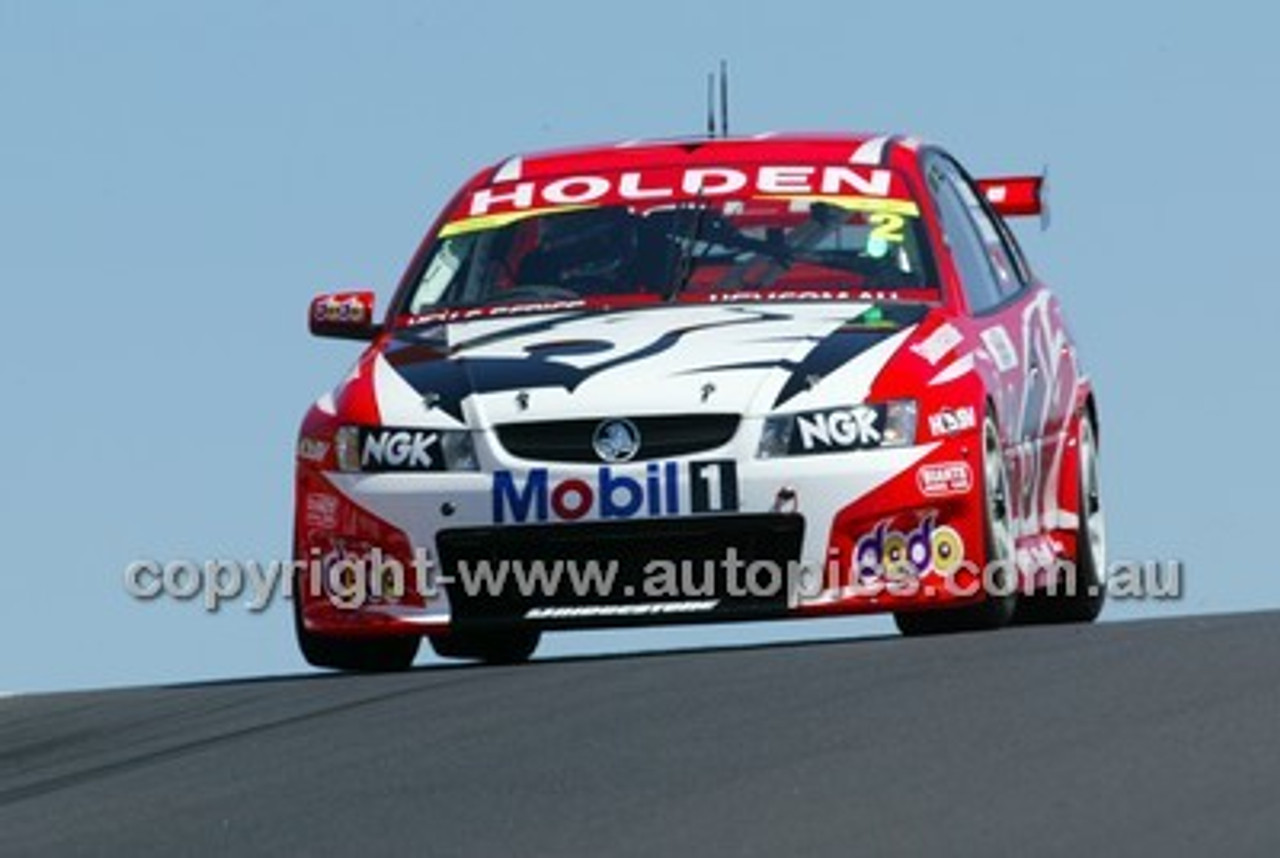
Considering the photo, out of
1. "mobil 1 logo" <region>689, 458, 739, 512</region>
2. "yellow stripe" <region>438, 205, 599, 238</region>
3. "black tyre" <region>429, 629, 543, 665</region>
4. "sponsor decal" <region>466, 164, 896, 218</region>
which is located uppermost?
"sponsor decal" <region>466, 164, 896, 218</region>

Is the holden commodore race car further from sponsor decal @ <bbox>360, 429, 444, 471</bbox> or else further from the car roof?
the car roof

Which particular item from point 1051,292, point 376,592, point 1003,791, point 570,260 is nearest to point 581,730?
point 1003,791

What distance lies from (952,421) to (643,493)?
0.91 meters

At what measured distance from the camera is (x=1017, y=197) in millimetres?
14977

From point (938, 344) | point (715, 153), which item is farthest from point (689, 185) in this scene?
point (938, 344)

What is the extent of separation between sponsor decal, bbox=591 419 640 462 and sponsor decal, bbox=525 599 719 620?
412mm

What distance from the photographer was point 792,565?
11711 mm

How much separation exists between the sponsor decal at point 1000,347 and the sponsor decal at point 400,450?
1.78m

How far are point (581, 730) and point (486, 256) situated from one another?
13.2 feet

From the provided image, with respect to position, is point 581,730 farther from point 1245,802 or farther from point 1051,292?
point 1051,292

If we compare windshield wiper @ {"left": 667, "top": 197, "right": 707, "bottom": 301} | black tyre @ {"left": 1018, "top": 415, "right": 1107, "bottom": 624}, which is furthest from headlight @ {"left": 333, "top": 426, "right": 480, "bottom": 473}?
black tyre @ {"left": 1018, "top": 415, "right": 1107, "bottom": 624}

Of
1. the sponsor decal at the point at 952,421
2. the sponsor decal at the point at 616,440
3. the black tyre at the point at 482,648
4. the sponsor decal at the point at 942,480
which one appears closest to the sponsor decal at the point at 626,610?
the sponsor decal at the point at 616,440

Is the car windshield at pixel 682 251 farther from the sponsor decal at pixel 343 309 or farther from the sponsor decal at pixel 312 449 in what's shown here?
the sponsor decal at pixel 312 449

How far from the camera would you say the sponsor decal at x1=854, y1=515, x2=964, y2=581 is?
11.7 metres
